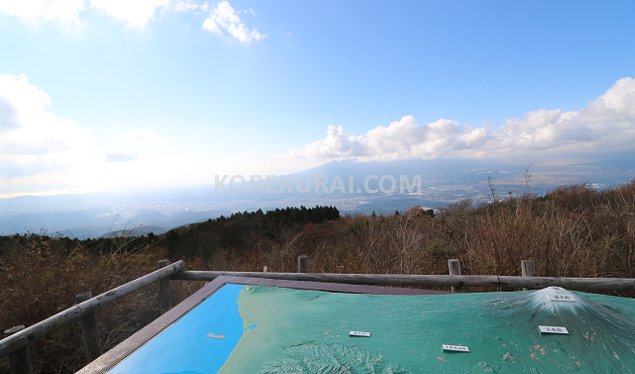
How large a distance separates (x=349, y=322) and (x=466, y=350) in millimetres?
703

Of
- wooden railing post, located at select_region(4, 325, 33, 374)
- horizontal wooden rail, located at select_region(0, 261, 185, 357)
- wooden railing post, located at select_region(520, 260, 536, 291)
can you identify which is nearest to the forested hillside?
wooden railing post, located at select_region(520, 260, 536, 291)

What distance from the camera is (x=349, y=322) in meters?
2.07

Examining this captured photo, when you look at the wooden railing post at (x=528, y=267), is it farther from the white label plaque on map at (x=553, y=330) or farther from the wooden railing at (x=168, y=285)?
the white label plaque on map at (x=553, y=330)

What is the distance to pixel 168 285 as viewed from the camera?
12.7 feet

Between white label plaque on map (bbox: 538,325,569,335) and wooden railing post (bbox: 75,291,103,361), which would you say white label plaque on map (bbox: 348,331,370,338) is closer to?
white label plaque on map (bbox: 538,325,569,335)

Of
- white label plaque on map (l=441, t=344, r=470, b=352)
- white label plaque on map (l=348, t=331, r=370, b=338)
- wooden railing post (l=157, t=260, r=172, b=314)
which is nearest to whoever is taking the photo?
white label plaque on map (l=441, t=344, r=470, b=352)

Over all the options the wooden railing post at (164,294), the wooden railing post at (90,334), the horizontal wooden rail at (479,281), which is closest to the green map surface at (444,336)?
the horizontal wooden rail at (479,281)

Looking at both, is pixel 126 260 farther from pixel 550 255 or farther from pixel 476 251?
pixel 550 255

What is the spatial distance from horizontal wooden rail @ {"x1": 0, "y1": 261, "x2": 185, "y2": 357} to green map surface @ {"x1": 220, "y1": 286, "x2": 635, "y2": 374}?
1.47m

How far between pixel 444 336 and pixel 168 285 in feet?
10.8

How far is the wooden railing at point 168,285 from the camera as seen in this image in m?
2.29

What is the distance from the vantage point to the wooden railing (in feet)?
7.53

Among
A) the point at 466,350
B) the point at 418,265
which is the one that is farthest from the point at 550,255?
the point at 466,350

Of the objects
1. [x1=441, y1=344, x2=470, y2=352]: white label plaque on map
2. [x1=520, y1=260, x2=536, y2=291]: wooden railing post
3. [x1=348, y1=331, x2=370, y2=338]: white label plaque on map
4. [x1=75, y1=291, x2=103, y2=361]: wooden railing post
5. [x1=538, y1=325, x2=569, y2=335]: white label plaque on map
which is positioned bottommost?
[x1=75, y1=291, x2=103, y2=361]: wooden railing post
